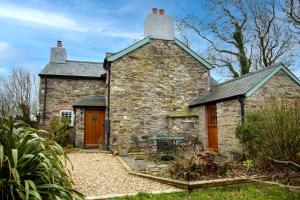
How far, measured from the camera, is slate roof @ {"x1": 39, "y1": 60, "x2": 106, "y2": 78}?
693 inches

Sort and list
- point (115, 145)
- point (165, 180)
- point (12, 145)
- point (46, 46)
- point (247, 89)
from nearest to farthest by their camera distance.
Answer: point (12, 145) < point (165, 180) < point (247, 89) < point (115, 145) < point (46, 46)

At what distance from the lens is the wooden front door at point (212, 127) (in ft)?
38.4

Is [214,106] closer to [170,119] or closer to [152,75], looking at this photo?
[170,119]

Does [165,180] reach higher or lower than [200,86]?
lower

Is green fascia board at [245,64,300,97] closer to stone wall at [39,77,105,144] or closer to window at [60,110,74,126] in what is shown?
stone wall at [39,77,105,144]

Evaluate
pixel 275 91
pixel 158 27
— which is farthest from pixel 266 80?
pixel 158 27

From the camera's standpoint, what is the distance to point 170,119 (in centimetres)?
1355

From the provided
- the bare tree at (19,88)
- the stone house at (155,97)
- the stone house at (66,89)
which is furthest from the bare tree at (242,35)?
the bare tree at (19,88)

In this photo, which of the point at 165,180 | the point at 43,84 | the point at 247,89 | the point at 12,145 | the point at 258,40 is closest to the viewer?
the point at 12,145

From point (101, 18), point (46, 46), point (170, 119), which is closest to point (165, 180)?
point (170, 119)

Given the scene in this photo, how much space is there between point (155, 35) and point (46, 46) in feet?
34.9

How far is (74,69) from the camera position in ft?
60.8

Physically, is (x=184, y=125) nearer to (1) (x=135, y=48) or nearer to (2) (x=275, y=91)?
(2) (x=275, y=91)

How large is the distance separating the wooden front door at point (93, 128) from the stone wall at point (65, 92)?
8.29 feet
